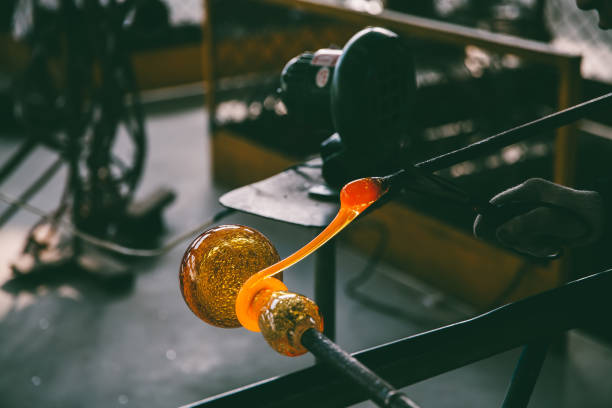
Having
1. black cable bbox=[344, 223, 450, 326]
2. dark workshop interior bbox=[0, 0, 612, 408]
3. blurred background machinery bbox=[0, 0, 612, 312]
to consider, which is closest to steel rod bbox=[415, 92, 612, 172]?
dark workshop interior bbox=[0, 0, 612, 408]

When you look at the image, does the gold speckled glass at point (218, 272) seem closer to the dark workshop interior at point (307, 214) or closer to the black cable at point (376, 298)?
the dark workshop interior at point (307, 214)

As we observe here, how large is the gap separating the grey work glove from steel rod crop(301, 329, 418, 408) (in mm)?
259

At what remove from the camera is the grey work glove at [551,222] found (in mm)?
806

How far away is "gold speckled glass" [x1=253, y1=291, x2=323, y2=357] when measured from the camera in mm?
683

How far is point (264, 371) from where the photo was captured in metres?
2.57

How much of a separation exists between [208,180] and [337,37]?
1.45 m

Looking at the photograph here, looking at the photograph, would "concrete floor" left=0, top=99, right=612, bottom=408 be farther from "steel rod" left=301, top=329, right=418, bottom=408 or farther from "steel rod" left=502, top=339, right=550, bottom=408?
"steel rod" left=301, top=329, right=418, bottom=408

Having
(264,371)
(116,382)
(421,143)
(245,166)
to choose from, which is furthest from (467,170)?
(116,382)

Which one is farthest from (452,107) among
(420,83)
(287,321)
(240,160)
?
(287,321)

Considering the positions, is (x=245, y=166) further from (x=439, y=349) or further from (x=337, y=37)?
(x=439, y=349)

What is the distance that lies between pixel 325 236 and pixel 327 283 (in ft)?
2.55

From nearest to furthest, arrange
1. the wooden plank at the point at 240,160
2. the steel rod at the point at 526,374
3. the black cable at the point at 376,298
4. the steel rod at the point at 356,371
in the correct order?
the steel rod at the point at 356,371 < the steel rod at the point at 526,374 < the black cable at the point at 376,298 < the wooden plank at the point at 240,160

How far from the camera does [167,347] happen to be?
8.92 ft

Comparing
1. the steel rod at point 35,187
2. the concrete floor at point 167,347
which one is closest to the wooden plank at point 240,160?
the concrete floor at point 167,347
